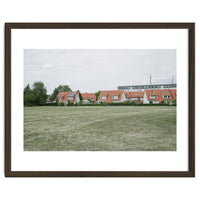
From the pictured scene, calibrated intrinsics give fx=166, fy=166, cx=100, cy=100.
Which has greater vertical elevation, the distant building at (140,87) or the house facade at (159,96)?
the distant building at (140,87)

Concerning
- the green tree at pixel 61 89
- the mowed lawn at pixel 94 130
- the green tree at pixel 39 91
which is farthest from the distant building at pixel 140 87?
the green tree at pixel 39 91

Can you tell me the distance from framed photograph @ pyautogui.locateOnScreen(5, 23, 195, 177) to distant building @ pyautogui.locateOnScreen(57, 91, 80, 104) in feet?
0.05

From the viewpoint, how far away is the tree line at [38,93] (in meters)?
2.72

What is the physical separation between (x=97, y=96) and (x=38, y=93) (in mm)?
978

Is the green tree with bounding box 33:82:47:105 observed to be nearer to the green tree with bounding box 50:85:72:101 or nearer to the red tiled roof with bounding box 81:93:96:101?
the green tree with bounding box 50:85:72:101

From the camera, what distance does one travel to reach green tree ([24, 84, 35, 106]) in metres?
2.71

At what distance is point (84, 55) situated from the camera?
9.18 ft

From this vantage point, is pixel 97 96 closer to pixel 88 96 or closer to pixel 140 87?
pixel 88 96

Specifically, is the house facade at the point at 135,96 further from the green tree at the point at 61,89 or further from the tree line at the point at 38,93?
the green tree at the point at 61,89

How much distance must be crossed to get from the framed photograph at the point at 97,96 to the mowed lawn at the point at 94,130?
16mm

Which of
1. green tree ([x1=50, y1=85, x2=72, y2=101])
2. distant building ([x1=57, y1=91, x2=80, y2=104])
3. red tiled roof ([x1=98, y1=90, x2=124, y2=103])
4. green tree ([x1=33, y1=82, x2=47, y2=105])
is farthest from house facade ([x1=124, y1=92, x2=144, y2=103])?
green tree ([x1=33, y1=82, x2=47, y2=105])

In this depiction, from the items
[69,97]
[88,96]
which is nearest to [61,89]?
[69,97]
